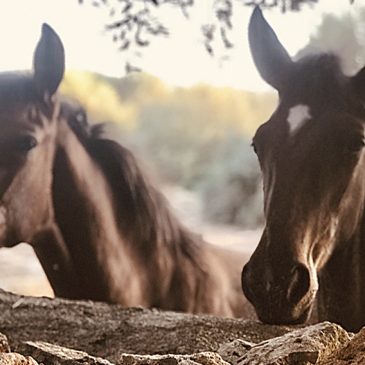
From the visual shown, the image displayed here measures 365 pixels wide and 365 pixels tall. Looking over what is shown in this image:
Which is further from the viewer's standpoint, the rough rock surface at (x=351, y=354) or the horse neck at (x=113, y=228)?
the horse neck at (x=113, y=228)

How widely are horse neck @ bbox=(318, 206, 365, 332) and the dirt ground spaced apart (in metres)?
0.14

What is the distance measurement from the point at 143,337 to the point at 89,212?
36cm

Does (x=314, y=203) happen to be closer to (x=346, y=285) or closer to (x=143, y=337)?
(x=346, y=285)

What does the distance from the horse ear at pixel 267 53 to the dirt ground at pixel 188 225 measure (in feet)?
0.81

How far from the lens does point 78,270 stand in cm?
144

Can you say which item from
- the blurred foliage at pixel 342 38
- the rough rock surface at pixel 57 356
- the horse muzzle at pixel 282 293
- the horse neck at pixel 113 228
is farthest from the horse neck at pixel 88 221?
the rough rock surface at pixel 57 356

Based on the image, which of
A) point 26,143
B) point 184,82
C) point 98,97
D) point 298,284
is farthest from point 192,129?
point 298,284

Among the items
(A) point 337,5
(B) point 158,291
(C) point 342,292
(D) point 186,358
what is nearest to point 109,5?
(A) point 337,5

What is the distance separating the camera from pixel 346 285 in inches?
47.3

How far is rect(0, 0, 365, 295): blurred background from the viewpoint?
130 centimetres

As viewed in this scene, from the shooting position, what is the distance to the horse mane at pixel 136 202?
140 centimetres

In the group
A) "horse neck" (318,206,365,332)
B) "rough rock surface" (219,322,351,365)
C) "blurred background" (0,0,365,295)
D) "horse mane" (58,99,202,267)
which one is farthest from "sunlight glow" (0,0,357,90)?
"rough rock surface" (219,322,351,365)

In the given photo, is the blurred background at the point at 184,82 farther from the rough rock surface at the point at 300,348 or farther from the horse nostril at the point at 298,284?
the rough rock surface at the point at 300,348

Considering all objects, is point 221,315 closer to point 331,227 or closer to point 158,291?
point 158,291
